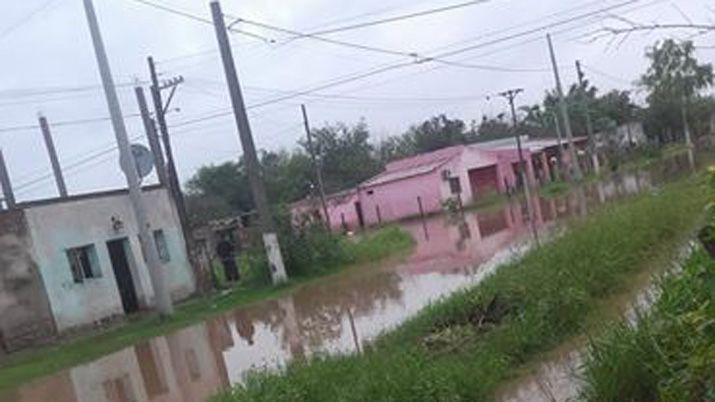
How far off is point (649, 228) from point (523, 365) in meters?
7.44

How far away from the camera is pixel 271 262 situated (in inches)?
1094

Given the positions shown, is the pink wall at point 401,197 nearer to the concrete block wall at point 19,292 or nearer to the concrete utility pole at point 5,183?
the concrete utility pole at point 5,183

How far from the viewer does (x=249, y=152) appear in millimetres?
27406

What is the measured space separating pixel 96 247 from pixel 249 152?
17.8 ft

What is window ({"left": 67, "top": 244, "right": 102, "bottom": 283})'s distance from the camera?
88.7 ft

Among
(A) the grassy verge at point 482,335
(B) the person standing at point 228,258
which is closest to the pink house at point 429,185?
(B) the person standing at point 228,258

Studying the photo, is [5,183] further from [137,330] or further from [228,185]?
[228,185]

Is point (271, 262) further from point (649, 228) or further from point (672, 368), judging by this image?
point (672, 368)

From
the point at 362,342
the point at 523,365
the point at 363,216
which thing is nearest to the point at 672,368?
the point at 523,365

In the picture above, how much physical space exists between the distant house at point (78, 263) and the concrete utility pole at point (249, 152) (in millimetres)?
4542

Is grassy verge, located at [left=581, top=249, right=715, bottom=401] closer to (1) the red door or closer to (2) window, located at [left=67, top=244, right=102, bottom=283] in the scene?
(2) window, located at [left=67, top=244, right=102, bottom=283]

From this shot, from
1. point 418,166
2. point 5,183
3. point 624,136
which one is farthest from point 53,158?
point 624,136

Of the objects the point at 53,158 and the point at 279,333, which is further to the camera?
the point at 53,158

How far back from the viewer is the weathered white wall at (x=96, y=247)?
26.2 m
